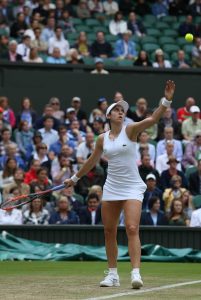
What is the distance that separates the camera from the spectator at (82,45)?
984 inches

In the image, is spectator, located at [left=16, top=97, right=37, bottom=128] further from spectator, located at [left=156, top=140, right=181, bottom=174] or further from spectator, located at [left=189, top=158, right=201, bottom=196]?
spectator, located at [left=189, top=158, right=201, bottom=196]

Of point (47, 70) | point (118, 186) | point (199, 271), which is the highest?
point (47, 70)

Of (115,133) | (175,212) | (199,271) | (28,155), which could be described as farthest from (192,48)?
(115,133)

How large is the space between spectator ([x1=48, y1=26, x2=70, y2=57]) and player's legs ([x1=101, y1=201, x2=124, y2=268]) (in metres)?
13.6

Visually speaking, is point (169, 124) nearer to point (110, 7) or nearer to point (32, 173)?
point (32, 173)

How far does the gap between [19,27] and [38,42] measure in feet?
2.80

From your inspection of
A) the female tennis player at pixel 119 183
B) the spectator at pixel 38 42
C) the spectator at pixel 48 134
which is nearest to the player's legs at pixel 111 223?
the female tennis player at pixel 119 183

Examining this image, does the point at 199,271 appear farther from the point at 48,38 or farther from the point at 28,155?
the point at 48,38

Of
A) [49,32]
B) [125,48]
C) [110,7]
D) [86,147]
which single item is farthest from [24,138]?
[110,7]

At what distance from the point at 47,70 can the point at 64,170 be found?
183 inches

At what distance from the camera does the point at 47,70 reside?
2405 cm

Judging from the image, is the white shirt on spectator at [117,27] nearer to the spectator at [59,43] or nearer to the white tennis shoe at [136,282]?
the spectator at [59,43]

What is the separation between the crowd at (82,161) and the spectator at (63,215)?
2 centimetres

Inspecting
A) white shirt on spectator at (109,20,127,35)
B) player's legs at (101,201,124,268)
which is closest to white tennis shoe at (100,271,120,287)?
player's legs at (101,201,124,268)
